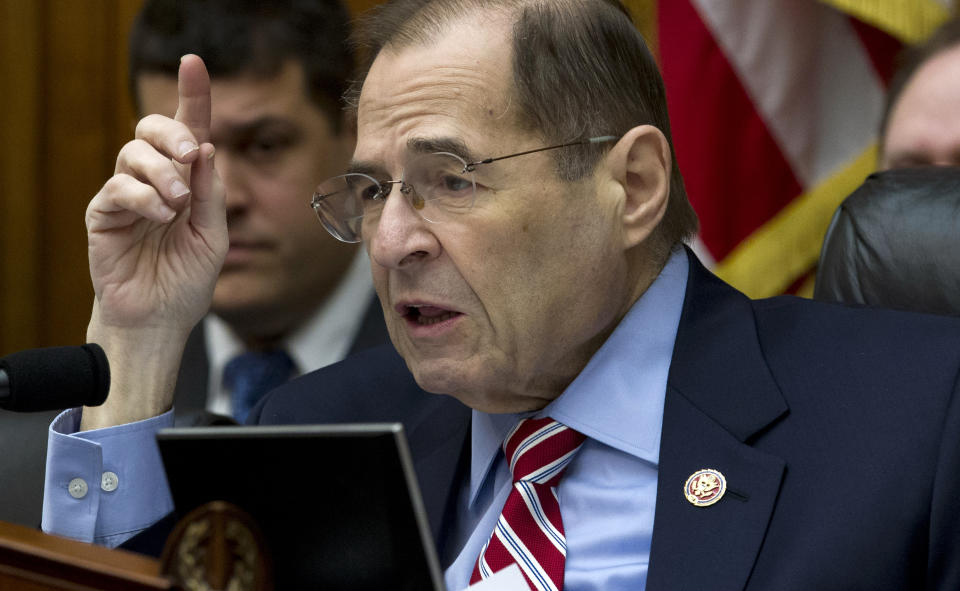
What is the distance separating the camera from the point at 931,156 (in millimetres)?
2195

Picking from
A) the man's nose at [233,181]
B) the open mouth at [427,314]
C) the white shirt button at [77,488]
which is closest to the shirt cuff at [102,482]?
the white shirt button at [77,488]

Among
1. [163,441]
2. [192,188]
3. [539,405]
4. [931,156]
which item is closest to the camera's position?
[163,441]

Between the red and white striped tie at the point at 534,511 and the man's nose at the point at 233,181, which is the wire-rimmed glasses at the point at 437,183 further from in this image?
the man's nose at the point at 233,181

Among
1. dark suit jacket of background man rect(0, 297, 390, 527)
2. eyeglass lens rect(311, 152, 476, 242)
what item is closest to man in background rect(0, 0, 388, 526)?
dark suit jacket of background man rect(0, 297, 390, 527)

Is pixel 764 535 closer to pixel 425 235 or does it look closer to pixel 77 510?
pixel 425 235

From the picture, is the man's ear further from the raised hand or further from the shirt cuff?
the shirt cuff

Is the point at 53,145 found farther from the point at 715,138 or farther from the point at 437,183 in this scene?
the point at 437,183

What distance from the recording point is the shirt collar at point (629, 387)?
1.39 meters

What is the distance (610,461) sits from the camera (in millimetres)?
1400

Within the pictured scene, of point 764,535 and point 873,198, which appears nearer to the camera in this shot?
point 764,535

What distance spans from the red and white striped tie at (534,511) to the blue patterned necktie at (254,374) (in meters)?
1.40

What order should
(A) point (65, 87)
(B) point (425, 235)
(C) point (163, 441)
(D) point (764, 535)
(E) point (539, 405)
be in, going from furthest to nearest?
(A) point (65, 87), (E) point (539, 405), (B) point (425, 235), (D) point (764, 535), (C) point (163, 441)

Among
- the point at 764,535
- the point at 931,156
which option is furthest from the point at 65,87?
the point at 764,535

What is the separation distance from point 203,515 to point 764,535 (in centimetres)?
69
